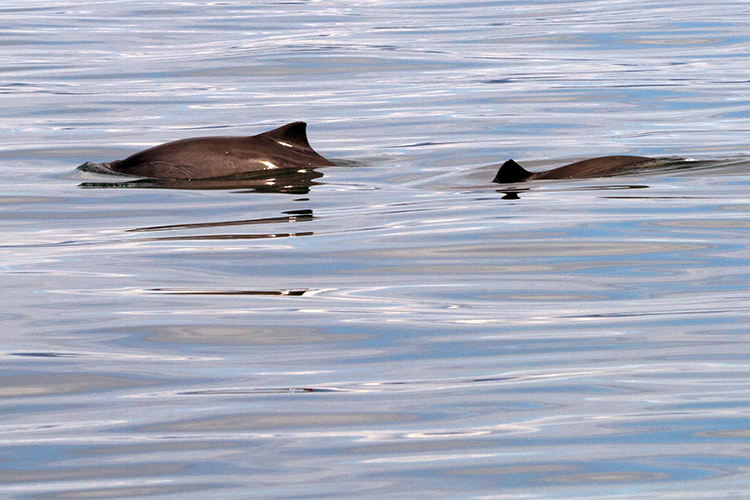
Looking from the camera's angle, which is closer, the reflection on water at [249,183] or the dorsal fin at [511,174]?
the dorsal fin at [511,174]

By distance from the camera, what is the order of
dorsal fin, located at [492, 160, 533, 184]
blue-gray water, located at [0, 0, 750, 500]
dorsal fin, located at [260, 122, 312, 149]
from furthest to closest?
dorsal fin, located at [260, 122, 312, 149] < dorsal fin, located at [492, 160, 533, 184] < blue-gray water, located at [0, 0, 750, 500]

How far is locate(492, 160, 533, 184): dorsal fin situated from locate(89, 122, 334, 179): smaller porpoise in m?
1.89

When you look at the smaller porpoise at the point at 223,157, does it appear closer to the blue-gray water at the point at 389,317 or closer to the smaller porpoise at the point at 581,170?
the blue-gray water at the point at 389,317

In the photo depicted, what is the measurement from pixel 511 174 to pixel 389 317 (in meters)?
4.41

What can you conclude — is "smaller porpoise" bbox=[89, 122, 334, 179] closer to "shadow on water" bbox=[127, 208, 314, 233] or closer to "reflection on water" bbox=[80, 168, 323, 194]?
"reflection on water" bbox=[80, 168, 323, 194]

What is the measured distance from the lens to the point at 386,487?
13.8 ft

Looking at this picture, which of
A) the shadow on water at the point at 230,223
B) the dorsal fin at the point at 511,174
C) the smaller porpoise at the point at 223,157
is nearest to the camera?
the shadow on water at the point at 230,223

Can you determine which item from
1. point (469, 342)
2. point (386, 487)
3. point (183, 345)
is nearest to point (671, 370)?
point (469, 342)

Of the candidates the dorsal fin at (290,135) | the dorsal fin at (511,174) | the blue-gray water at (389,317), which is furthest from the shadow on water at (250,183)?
the dorsal fin at (511,174)

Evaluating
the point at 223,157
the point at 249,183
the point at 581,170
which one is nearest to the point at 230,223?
the point at 249,183

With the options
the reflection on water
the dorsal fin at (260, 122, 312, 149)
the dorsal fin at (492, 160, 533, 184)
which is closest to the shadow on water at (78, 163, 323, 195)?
the reflection on water

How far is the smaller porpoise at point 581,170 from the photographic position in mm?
10680

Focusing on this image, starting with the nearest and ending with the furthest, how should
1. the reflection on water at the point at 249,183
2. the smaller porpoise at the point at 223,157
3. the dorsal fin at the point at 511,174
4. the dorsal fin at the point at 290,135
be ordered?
the dorsal fin at the point at 511,174, the reflection on water at the point at 249,183, the smaller porpoise at the point at 223,157, the dorsal fin at the point at 290,135

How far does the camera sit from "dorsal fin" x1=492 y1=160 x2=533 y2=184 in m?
10.6
